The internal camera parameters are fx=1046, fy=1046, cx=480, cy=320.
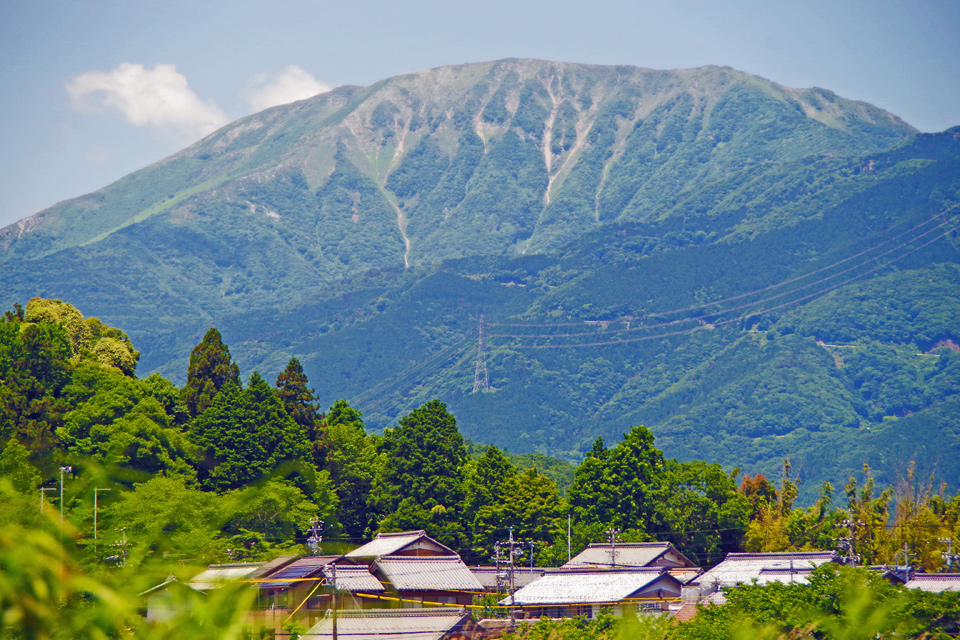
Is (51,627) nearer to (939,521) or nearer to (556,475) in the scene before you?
(939,521)

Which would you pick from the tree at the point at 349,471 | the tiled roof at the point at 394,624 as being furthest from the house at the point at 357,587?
the tree at the point at 349,471

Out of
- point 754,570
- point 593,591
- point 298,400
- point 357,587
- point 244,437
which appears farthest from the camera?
point 298,400

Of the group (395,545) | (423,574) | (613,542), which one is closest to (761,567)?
(613,542)

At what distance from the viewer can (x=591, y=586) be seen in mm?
53062

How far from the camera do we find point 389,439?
7738cm

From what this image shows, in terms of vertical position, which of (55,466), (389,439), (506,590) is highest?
(389,439)

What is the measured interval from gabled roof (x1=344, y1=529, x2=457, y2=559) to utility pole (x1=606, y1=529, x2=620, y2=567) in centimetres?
901

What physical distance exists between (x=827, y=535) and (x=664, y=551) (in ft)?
57.7

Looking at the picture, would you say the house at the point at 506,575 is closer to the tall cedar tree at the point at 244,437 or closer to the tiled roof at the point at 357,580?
the tiled roof at the point at 357,580

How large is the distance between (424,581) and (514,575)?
994 cm

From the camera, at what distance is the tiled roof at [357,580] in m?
47.9

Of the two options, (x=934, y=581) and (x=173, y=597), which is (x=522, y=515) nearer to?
(x=934, y=581)

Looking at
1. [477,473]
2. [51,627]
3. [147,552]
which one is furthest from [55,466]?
[477,473]

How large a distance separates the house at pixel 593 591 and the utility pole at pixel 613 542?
480 centimetres
